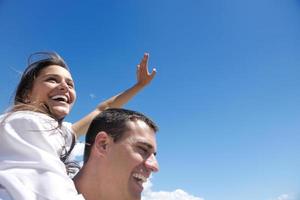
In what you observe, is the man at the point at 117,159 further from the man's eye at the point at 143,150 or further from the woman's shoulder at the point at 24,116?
the woman's shoulder at the point at 24,116

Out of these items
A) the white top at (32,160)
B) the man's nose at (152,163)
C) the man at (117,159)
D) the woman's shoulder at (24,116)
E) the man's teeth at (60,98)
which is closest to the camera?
the white top at (32,160)

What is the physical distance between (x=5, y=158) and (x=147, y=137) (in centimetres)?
144

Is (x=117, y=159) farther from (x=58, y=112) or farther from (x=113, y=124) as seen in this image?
(x=58, y=112)

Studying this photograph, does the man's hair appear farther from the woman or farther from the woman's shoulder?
the woman's shoulder

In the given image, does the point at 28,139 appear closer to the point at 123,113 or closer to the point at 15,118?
the point at 15,118

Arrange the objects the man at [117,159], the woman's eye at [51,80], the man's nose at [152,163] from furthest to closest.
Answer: the woman's eye at [51,80]
the man's nose at [152,163]
the man at [117,159]

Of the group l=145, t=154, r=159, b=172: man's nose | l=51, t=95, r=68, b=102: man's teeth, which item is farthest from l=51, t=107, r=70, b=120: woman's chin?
l=145, t=154, r=159, b=172: man's nose

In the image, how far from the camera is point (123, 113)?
12.7 feet

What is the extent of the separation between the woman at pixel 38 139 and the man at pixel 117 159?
0.92 feet

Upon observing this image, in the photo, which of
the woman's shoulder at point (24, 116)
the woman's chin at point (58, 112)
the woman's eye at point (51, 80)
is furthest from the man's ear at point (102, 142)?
the woman's eye at point (51, 80)

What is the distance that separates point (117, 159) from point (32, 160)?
96 cm

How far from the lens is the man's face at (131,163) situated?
334cm

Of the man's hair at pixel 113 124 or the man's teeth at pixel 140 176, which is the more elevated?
the man's hair at pixel 113 124

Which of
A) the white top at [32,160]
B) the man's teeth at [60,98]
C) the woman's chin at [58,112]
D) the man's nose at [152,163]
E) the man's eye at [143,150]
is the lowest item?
the white top at [32,160]
